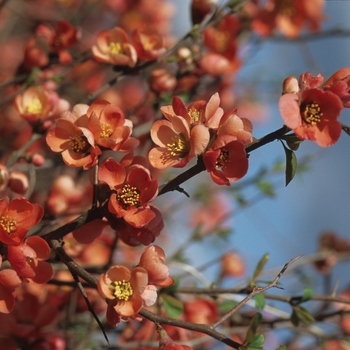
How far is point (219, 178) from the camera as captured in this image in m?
0.55

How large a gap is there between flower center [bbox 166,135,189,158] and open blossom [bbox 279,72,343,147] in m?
0.12

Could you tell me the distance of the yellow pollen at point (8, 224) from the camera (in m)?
0.56

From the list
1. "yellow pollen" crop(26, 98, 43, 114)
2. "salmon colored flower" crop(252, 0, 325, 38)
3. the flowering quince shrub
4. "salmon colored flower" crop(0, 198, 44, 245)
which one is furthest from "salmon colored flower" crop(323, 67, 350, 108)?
"salmon colored flower" crop(252, 0, 325, 38)

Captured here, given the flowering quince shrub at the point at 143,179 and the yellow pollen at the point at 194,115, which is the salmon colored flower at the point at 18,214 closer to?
the flowering quince shrub at the point at 143,179

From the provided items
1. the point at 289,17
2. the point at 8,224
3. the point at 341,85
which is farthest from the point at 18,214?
the point at 289,17

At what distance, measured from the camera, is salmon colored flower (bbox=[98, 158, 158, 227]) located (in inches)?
21.6

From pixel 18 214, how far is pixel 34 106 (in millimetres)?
303

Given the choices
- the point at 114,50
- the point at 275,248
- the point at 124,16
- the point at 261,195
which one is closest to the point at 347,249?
the point at 261,195

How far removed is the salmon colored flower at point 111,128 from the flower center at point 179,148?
42 millimetres

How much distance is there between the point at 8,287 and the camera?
1.81ft

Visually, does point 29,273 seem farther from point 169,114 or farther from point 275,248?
point 275,248

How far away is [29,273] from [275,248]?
1158mm

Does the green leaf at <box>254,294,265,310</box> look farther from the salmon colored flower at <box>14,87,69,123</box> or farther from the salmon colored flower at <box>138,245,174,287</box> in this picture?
the salmon colored flower at <box>14,87,69,123</box>

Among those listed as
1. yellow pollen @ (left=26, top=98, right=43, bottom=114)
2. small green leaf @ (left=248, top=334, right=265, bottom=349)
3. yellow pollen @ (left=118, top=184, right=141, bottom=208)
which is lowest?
small green leaf @ (left=248, top=334, right=265, bottom=349)
